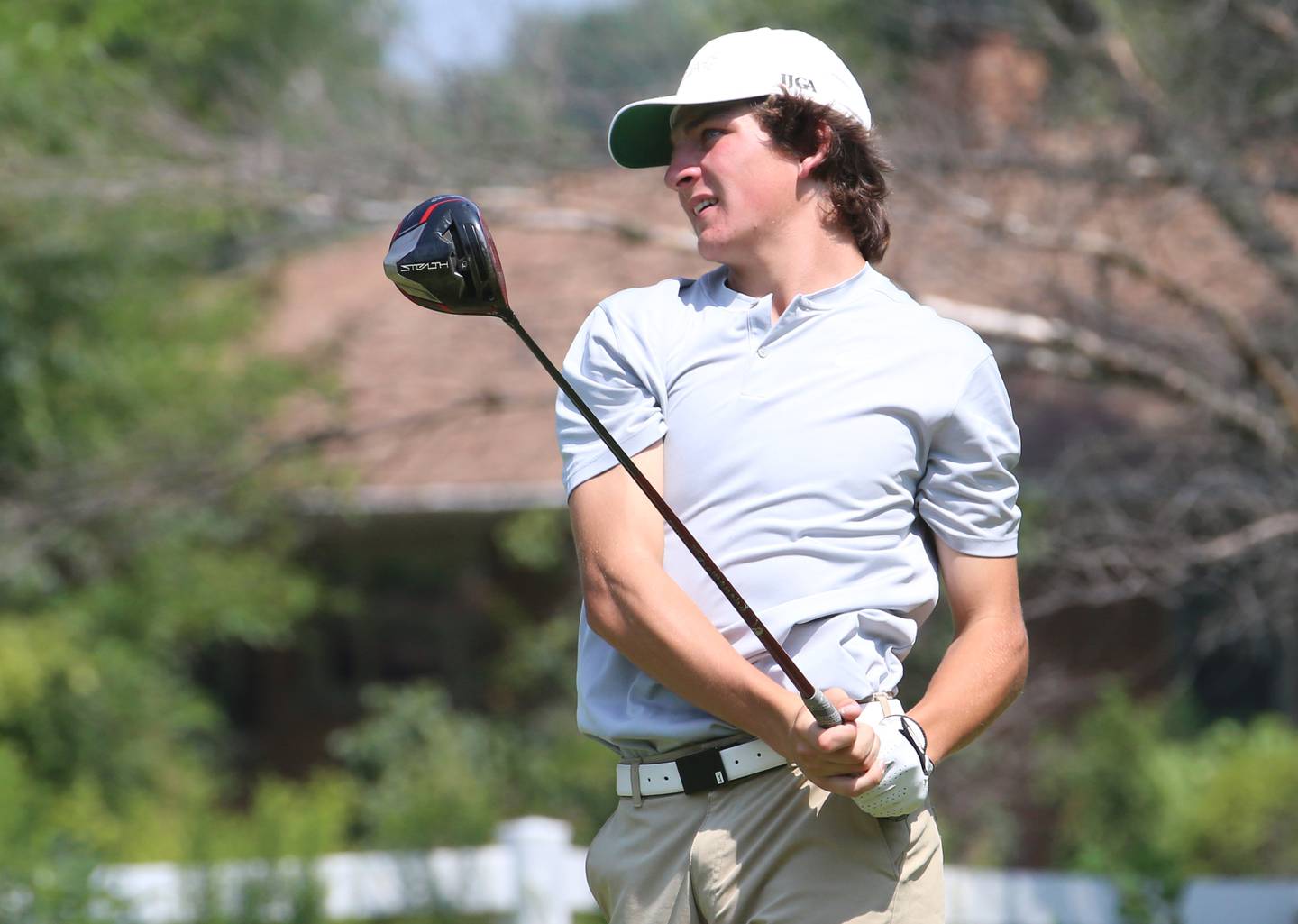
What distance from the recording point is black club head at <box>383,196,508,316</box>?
2191 millimetres

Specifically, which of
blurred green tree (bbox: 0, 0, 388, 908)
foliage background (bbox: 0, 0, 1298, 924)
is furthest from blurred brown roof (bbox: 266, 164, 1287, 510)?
blurred green tree (bbox: 0, 0, 388, 908)

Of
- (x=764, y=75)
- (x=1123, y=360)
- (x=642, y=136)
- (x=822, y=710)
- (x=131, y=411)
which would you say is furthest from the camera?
(x=131, y=411)

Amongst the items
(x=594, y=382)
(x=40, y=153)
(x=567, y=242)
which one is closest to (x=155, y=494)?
(x=40, y=153)

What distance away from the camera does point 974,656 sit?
228 cm

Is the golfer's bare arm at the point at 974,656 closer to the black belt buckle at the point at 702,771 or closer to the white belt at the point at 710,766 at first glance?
the white belt at the point at 710,766

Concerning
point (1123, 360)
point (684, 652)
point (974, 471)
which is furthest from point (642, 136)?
point (1123, 360)

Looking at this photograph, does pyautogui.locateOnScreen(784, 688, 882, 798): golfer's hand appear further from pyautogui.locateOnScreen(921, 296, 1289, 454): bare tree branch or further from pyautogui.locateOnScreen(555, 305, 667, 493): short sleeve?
pyautogui.locateOnScreen(921, 296, 1289, 454): bare tree branch

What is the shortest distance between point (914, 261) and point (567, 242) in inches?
178

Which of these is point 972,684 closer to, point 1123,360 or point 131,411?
point 1123,360

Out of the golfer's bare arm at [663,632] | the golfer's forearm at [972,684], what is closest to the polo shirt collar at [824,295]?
the golfer's bare arm at [663,632]

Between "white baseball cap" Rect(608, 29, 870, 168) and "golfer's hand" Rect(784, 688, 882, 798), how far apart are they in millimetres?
874

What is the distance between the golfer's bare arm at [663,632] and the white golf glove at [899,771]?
32 mm

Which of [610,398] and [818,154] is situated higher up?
[818,154]

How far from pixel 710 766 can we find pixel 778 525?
1.14ft
